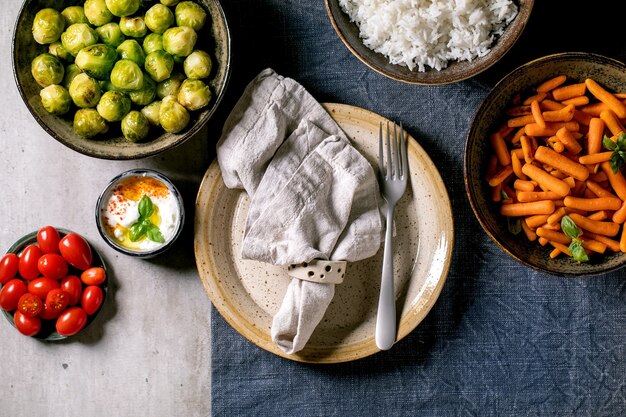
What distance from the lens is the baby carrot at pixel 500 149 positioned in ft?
6.71

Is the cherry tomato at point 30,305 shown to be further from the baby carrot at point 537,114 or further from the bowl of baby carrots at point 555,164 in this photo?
the baby carrot at point 537,114

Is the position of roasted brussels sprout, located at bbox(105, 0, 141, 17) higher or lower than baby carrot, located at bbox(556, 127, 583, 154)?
higher

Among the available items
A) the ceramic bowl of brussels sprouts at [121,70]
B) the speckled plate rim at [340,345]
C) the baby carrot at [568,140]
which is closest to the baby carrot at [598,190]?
the baby carrot at [568,140]

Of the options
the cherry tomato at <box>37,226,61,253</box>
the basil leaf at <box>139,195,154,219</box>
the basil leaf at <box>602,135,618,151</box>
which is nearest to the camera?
the basil leaf at <box>602,135,618,151</box>

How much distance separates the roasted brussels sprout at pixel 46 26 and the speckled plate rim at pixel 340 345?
2.11ft

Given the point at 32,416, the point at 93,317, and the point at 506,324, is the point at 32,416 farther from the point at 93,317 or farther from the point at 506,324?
the point at 506,324

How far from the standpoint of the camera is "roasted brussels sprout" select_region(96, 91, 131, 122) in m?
2.00

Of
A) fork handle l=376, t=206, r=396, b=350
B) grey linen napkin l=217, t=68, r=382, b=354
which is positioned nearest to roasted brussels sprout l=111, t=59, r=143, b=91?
grey linen napkin l=217, t=68, r=382, b=354

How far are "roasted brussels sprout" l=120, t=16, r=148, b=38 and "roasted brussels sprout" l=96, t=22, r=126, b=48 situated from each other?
0.02 m

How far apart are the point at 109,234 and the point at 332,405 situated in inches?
38.2

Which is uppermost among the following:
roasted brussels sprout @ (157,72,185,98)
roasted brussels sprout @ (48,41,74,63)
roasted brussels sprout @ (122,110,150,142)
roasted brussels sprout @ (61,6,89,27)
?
roasted brussels sprout @ (61,6,89,27)

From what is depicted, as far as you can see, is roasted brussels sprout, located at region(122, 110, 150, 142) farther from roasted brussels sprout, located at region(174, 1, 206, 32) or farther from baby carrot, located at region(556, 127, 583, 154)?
baby carrot, located at region(556, 127, 583, 154)

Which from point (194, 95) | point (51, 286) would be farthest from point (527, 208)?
point (51, 286)

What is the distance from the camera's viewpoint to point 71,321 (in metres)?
2.20
